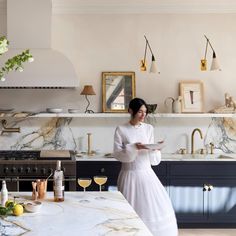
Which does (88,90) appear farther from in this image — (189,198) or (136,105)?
(189,198)

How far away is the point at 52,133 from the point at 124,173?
5.87 feet

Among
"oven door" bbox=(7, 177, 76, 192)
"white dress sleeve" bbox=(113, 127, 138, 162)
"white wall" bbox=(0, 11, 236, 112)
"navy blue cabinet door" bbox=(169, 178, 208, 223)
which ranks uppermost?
"white wall" bbox=(0, 11, 236, 112)

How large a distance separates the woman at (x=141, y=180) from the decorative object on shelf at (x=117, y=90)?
55.6 inches

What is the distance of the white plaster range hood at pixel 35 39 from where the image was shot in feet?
14.1

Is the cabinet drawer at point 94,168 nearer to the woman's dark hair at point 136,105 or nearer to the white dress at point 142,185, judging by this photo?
the white dress at point 142,185

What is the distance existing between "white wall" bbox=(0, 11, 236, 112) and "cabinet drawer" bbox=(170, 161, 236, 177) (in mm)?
918

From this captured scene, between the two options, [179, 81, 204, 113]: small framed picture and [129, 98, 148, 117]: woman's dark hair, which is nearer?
[129, 98, 148, 117]: woman's dark hair

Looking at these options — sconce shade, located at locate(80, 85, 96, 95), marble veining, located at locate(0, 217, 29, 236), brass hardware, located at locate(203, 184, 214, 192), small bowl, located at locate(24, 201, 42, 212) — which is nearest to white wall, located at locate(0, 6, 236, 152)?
sconce shade, located at locate(80, 85, 96, 95)

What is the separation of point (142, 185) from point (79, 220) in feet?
4.80

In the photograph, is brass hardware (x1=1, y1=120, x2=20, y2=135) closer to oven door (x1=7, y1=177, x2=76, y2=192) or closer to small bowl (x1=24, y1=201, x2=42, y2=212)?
oven door (x1=7, y1=177, x2=76, y2=192)

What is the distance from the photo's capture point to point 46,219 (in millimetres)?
1924

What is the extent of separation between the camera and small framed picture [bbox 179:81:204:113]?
194 inches

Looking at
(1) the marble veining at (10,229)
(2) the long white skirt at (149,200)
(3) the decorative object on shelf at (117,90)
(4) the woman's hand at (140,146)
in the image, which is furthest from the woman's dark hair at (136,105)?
(1) the marble veining at (10,229)

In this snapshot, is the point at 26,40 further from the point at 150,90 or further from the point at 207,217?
the point at 207,217
